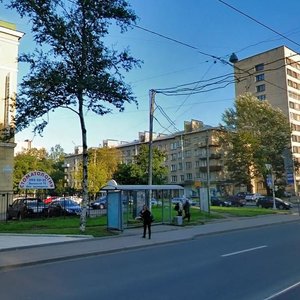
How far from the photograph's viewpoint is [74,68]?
67.2 ft

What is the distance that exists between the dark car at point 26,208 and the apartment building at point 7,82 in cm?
659

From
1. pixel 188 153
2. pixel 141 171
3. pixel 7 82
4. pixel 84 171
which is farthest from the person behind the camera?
pixel 188 153

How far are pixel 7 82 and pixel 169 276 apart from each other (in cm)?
3315

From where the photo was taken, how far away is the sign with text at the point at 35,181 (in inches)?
1013

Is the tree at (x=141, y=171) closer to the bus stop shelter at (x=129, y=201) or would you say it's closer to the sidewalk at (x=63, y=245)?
the bus stop shelter at (x=129, y=201)

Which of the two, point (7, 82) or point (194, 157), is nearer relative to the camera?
point (7, 82)

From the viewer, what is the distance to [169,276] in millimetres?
9023

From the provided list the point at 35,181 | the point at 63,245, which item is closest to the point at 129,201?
the point at 35,181

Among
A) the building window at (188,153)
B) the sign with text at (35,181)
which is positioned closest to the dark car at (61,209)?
the sign with text at (35,181)

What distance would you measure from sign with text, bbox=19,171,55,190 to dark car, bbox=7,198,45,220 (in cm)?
369

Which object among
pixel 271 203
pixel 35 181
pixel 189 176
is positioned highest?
pixel 189 176

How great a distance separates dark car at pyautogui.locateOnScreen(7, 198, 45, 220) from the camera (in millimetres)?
29016

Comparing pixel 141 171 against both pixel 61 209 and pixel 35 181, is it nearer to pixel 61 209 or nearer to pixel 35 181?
pixel 61 209

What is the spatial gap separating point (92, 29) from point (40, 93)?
13.5 ft
